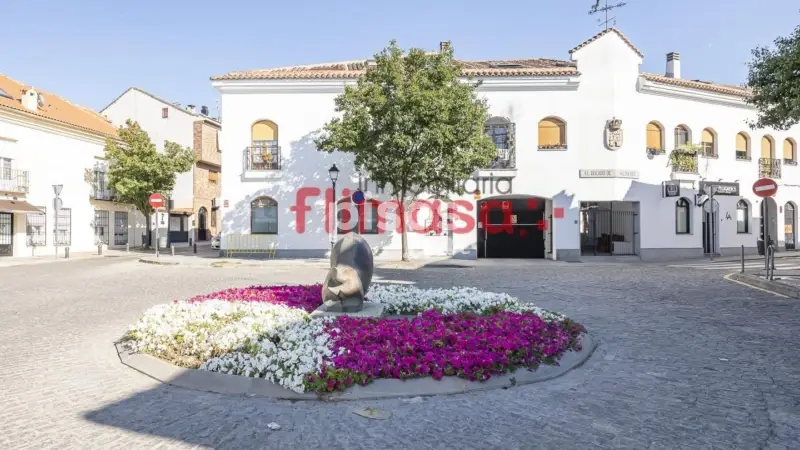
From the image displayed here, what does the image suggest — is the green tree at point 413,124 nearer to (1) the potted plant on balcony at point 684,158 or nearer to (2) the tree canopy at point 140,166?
(1) the potted plant on balcony at point 684,158

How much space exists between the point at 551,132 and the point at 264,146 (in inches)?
511

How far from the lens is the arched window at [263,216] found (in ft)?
74.3

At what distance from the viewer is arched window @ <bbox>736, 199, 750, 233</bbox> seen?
24.3 metres

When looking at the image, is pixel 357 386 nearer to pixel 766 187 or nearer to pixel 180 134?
pixel 766 187

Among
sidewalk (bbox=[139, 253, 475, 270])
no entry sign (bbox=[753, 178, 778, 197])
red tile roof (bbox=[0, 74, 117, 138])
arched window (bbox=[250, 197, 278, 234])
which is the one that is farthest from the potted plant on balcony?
red tile roof (bbox=[0, 74, 117, 138])

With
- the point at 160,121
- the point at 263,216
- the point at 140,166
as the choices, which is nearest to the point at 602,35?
the point at 263,216

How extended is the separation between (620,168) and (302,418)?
21.2 meters

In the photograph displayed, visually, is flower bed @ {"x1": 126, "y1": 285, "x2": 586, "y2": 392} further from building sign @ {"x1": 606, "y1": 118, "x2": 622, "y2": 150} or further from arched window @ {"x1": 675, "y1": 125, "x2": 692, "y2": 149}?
arched window @ {"x1": 675, "y1": 125, "x2": 692, "y2": 149}

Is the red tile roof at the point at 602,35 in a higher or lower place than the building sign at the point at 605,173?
higher

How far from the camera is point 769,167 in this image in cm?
2505

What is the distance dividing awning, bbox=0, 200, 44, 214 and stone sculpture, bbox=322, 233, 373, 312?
919 inches

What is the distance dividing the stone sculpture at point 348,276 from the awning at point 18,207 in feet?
76.5

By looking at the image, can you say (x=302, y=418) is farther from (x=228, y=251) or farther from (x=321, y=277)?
(x=228, y=251)

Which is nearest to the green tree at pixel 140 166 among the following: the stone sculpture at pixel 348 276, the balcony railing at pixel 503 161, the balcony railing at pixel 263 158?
the balcony railing at pixel 263 158
